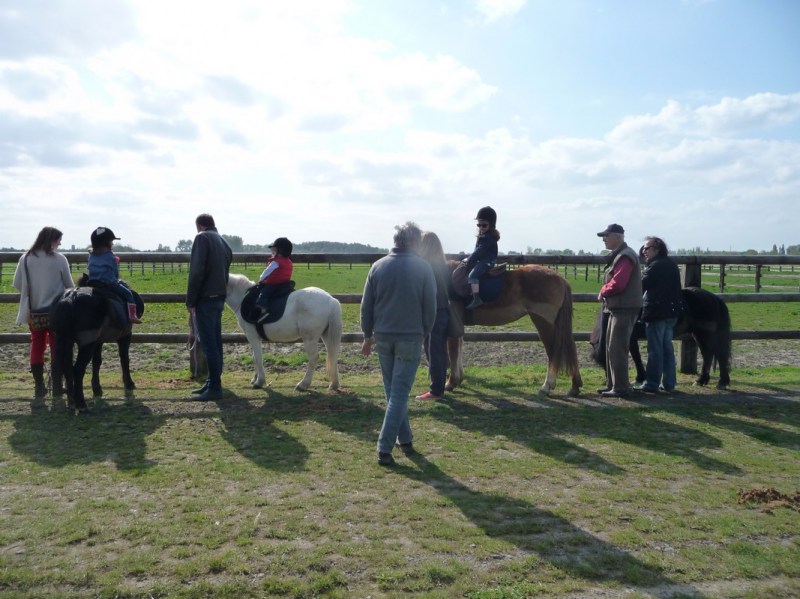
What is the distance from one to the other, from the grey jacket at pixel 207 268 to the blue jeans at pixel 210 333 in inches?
3.9

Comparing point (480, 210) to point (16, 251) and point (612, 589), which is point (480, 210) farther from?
point (16, 251)

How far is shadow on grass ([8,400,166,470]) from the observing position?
18.5 ft

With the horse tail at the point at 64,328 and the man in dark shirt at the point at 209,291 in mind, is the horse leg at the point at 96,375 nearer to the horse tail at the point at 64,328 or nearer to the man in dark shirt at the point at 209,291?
the horse tail at the point at 64,328

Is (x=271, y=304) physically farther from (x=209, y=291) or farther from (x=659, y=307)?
(x=659, y=307)

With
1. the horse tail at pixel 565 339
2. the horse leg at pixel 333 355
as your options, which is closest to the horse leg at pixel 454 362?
the horse tail at pixel 565 339

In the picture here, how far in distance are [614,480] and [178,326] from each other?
1103cm

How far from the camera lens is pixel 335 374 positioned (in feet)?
27.7

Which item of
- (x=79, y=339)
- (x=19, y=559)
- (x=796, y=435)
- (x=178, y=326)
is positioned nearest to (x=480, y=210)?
(x=796, y=435)

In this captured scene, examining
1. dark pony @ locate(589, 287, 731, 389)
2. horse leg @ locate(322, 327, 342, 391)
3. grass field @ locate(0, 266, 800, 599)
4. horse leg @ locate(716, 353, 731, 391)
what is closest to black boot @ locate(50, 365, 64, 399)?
grass field @ locate(0, 266, 800, 599)

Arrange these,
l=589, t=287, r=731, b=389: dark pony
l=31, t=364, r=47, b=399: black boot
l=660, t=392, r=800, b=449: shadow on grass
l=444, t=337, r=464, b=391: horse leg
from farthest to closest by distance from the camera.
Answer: l=589, t=287, r=731, b=389: dark pony < l=444, t=337, r=464, b=391: horse leg < l=31, t=364, r=47, b=399: black boot < l=660, t=392, r=800, b=449: shadow on grass

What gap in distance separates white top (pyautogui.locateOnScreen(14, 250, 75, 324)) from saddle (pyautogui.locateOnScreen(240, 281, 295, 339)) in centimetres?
202

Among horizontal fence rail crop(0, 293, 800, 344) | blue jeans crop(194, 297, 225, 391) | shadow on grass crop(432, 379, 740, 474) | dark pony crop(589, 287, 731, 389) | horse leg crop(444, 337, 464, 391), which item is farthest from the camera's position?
horizontal fence rail crop(0, 293, 800, 344)

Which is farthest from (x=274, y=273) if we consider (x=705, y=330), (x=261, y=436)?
(x=705, y=330)

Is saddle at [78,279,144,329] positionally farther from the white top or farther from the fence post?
the fence post
